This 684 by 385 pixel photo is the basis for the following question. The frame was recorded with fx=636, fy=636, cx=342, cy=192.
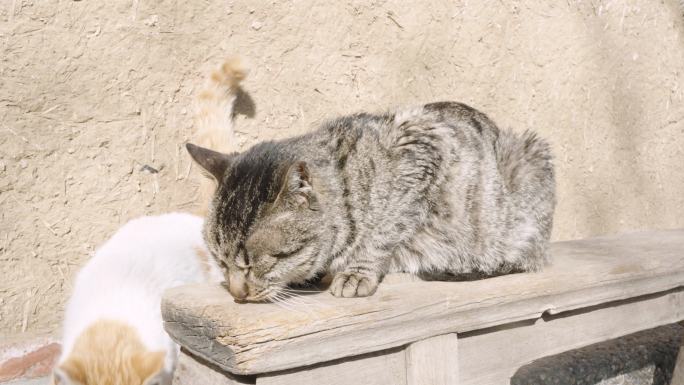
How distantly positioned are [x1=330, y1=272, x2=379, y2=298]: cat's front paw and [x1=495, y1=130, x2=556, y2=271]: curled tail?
0.60 meters

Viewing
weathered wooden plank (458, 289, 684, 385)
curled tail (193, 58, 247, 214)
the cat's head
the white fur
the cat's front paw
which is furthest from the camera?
curled tail (193, 58, 247, 214)

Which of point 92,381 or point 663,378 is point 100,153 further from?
point 663,378

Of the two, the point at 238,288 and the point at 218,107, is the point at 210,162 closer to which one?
the point at 238,288

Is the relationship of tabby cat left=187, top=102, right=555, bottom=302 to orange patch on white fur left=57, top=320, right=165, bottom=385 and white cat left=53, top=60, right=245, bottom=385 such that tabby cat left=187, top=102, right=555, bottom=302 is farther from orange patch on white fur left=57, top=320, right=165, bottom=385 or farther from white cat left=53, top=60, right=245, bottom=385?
orange patch on white fur left=57, top=320, right=165, bottom=385

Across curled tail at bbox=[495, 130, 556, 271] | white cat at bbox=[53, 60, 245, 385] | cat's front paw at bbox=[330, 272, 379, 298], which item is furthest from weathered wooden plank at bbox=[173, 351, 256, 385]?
curled tail at bbox=[495, 130, 556, 271]

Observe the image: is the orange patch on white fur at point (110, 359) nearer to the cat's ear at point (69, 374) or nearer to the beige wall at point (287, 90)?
the cat's ear at point (69, 374)

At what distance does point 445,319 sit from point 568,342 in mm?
593

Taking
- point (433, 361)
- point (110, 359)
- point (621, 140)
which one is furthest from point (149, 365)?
point (621, 140)

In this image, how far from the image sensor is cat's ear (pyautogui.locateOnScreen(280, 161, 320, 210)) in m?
1.59

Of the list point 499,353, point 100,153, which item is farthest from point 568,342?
point 100,153

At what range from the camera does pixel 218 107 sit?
2.35 m

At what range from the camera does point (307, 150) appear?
182 centimetres

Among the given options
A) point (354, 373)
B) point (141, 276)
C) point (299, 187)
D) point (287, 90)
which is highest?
point (287, 90)

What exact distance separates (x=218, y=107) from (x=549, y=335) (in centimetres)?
140
